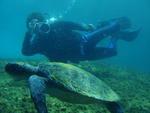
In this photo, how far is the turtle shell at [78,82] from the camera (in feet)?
14.2

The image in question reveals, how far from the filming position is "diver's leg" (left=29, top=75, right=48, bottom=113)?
3703mm

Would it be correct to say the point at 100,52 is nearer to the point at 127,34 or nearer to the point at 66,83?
the point at 127,34

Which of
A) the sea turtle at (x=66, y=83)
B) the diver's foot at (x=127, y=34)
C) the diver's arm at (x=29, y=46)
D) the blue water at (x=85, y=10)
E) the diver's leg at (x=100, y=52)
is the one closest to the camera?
the sea turtle at (x=66, y=83)

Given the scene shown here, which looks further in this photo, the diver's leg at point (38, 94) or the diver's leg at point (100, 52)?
Answer: the diver's leg at point (100, 52)

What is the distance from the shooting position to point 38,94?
149 inches

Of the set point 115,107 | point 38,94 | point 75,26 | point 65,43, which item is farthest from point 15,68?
point 75,26

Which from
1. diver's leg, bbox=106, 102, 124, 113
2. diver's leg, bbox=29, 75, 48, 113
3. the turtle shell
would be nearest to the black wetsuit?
the turtle shell

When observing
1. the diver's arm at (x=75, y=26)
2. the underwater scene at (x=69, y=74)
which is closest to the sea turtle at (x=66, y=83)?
the underwater scene at (x=69, y=74)

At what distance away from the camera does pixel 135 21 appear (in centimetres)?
8212

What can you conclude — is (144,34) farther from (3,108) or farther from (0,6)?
(3,108)

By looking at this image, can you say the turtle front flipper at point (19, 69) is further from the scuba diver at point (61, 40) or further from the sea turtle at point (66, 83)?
the scuba diver at point (61, 40)

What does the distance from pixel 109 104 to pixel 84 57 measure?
5711 mm

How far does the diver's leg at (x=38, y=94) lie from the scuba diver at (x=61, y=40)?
542 centimetres

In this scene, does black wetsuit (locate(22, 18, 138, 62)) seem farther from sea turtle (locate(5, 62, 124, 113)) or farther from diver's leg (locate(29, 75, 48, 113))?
diver's leg (locate(29, 75, 48, 113))
